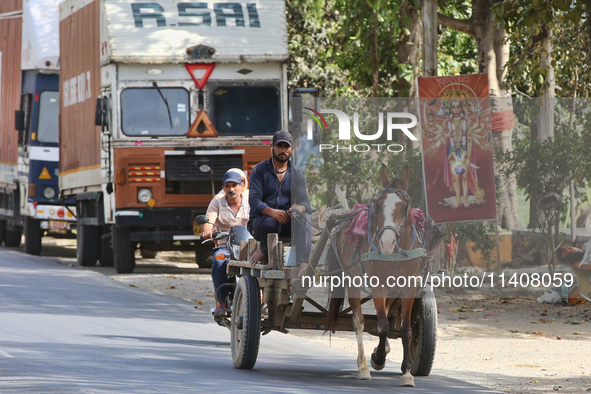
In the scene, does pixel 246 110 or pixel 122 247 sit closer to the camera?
pixel 246 110

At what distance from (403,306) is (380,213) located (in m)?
0.78

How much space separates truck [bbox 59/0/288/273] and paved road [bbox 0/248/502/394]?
2505mm

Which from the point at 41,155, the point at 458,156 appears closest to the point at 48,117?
the point at 41,155

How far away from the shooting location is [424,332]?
26.7ft

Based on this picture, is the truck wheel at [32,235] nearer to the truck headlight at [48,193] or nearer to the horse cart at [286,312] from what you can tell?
the truck headlight at [48,193]

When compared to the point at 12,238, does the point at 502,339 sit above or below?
below

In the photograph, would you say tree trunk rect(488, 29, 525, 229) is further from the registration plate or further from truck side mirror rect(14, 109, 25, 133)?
truck side mirror rect(14, 109, 25, 133)

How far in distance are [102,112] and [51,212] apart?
525 centimetres

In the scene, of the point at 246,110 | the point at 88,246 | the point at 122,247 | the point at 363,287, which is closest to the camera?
the point at 363,287

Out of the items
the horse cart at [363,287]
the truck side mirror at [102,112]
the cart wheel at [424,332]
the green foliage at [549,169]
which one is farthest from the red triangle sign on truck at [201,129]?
the cart wheel at [424,332]

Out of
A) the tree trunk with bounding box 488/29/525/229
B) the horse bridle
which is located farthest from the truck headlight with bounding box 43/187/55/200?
the horse bridle

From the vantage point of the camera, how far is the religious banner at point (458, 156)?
40.6ft

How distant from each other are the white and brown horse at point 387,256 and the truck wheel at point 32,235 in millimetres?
15827

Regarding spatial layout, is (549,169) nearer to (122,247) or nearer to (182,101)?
(182,101)
